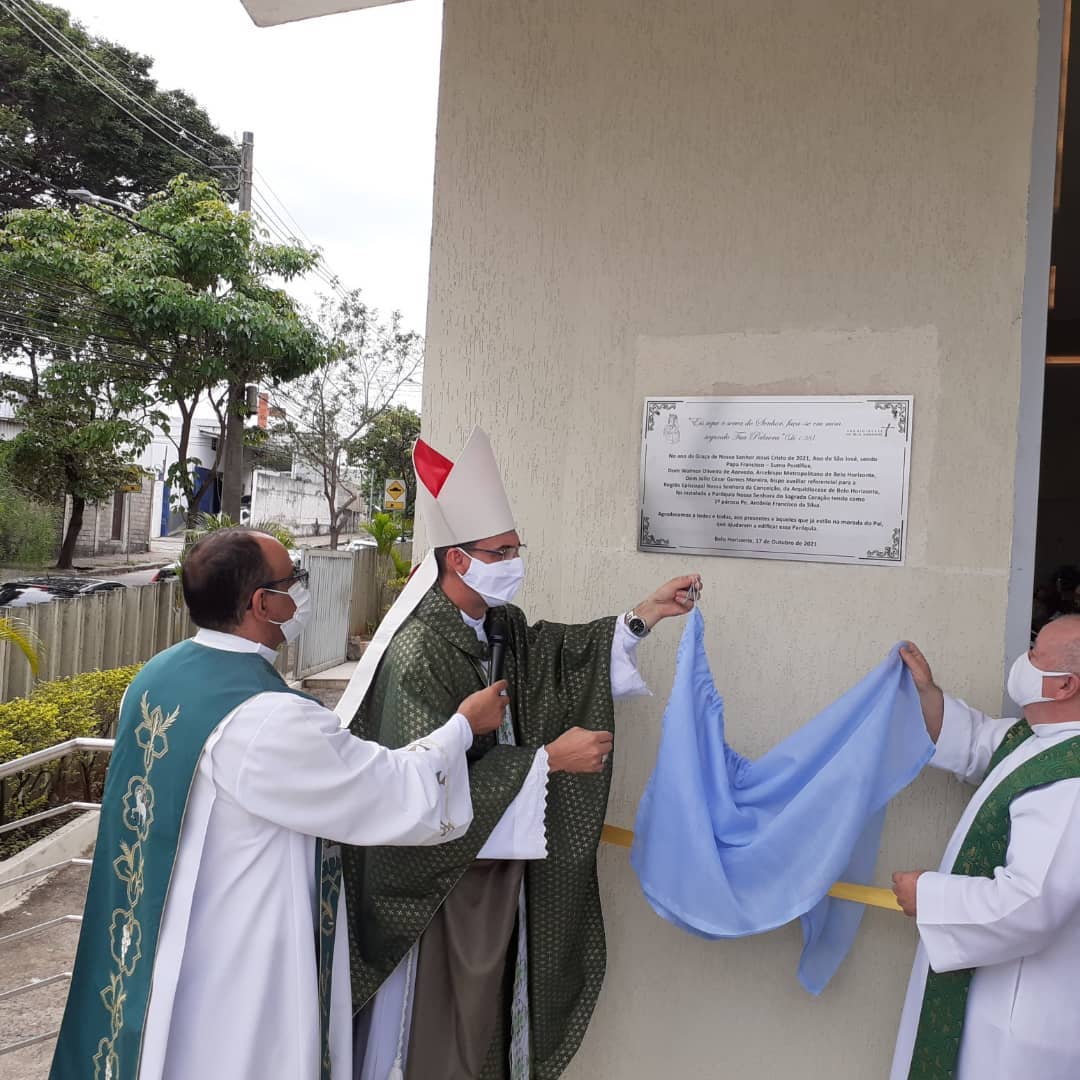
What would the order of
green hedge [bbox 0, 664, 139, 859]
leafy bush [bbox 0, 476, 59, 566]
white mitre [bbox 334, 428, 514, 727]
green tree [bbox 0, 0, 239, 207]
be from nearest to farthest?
white mitre [bbox 334, 428, 514, 727] → green hedge [bbox 0, 664, 139, 859] → leafy bush [bbox 0, 476, 59, 566] → green tree [bbox 0, 0, 239, 207]

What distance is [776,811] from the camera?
8.39 ft

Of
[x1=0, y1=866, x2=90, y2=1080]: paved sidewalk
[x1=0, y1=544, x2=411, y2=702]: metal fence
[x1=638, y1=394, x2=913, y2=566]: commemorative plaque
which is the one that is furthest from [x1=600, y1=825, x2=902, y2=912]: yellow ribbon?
[x1=0, y1=544, x2=411, y2=702]: metal fence

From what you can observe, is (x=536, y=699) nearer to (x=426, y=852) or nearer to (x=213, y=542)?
(x=426, y=852)

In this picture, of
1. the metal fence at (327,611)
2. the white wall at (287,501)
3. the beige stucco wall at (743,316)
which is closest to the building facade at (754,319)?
the beige stucco wall at (743,316)

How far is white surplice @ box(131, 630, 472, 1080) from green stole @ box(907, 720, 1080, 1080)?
1.18m

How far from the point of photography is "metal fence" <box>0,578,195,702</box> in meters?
7.63

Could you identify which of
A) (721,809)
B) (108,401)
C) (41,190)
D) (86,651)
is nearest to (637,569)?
(721,809)

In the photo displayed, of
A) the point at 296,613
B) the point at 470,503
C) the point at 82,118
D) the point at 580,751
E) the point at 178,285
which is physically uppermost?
the point at 82,118

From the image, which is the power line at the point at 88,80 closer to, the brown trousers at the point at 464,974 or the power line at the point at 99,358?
the power line at the point at 99,358

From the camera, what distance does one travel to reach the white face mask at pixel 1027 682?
208 centimetres

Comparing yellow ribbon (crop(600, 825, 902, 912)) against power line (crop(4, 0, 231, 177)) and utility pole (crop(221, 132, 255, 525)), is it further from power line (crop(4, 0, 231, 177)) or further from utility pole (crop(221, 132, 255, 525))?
power line (crop(4, 0, 231, 177))

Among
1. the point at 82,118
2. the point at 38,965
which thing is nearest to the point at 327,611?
the point at 38,965

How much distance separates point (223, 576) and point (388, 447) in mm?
25359

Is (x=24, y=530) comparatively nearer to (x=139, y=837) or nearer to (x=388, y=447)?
(x=388, y=447)
